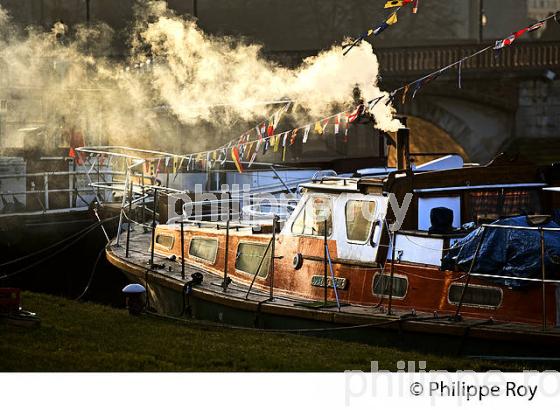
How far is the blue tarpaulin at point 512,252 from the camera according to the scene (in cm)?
1509

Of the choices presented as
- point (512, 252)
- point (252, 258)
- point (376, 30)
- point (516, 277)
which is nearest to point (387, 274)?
point (512, 252)

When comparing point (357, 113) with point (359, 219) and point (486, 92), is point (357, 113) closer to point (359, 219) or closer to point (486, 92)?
point (359, 219)

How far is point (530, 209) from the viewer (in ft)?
55.5

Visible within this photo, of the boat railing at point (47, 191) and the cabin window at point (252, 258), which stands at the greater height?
the boat railing at point (47, 191)

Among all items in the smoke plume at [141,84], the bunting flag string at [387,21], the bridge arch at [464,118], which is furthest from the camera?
the bridge arch at [464,118]

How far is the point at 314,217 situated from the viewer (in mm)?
17359

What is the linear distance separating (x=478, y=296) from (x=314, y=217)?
2.92m

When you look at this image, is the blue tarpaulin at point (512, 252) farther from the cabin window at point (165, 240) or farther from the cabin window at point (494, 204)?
the cabin window at point (165, 240)

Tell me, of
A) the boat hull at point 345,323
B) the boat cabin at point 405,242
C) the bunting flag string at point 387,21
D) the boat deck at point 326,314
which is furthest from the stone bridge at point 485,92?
the boat cabin at point 405,242

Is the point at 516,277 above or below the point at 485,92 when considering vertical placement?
below

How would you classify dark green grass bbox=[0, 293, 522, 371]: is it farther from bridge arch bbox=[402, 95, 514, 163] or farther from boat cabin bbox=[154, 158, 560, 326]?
bridge arch bbox=[402, 95, 514, 163]

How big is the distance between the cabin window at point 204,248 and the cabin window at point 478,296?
4932 millimetres

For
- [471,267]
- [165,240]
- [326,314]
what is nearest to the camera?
[471,267]

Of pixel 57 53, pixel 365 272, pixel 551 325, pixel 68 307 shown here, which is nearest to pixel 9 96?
pixel 57 53
